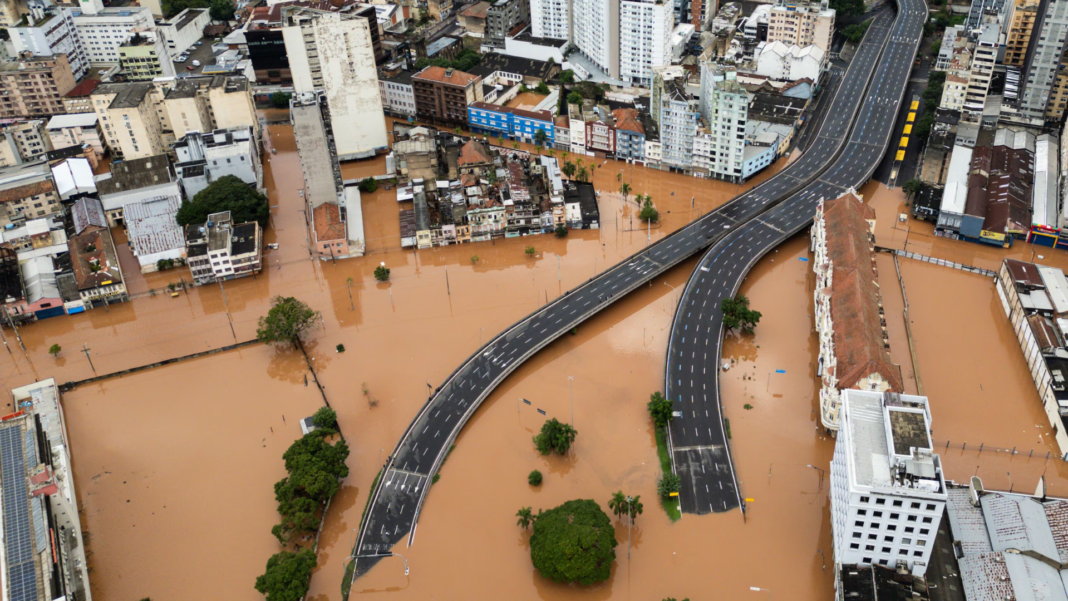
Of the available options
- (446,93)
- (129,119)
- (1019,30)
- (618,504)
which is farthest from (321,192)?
(1019,30)

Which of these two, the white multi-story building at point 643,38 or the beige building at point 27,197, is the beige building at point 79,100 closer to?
the beige building at point 27,197

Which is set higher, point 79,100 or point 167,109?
point 167,109

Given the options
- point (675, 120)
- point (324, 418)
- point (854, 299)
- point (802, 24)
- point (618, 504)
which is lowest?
point (618, 504)

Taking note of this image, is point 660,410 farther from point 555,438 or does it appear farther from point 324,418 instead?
point 324,418

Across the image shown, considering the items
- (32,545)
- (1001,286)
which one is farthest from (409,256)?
(1001,286)

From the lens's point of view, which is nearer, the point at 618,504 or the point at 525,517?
the point at 618,504

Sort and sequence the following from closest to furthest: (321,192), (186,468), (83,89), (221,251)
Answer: (186,468), (221,251), (321,192), (83,89)

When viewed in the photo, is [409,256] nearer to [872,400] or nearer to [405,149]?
[405,149]
